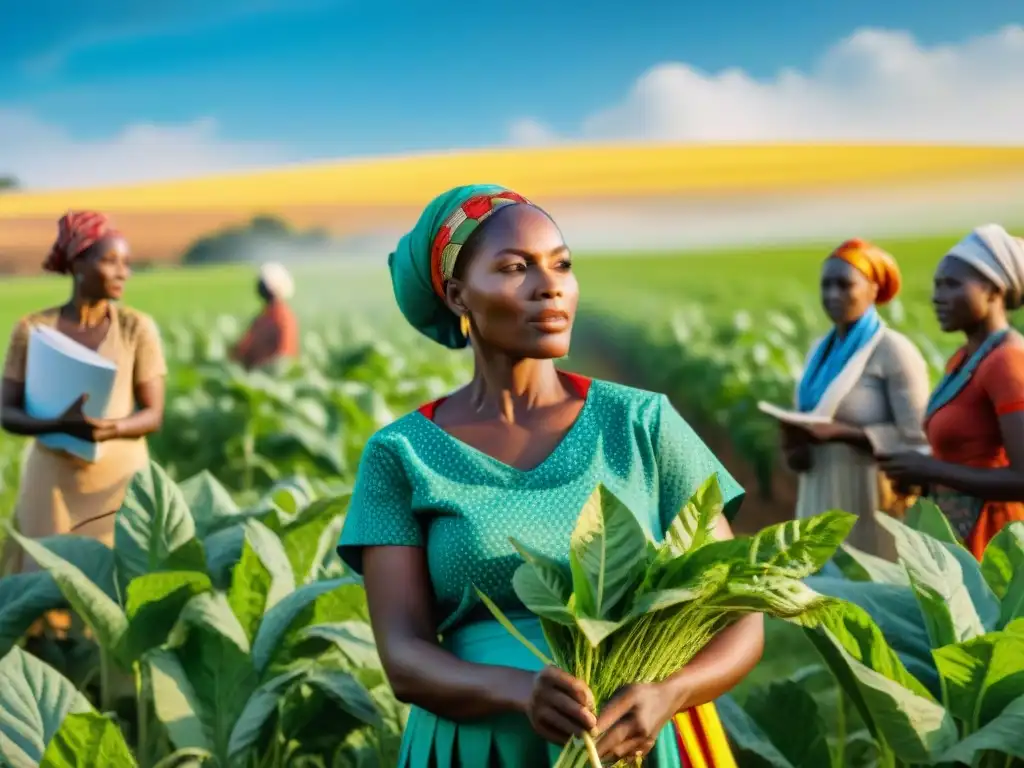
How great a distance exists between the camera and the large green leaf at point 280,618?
Result: 3346mm

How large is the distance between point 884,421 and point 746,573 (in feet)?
9.46

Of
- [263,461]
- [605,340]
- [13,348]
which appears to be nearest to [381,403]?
[263,461]

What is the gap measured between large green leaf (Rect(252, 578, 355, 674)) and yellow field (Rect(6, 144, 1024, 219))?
93.6ft

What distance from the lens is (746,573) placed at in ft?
6.05

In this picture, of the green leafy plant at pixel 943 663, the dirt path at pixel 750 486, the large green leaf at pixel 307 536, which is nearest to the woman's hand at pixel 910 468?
the green leafy plant at pixel 943 663

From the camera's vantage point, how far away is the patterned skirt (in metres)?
2.08

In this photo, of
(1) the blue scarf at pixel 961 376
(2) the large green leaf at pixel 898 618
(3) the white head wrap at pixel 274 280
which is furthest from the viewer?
(3) the white head wrap at pixel 274 280

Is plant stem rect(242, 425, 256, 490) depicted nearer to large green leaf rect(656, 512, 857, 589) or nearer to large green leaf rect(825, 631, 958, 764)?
large green leaf rect(825, 631, 958, 764)

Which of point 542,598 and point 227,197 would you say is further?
point 227,197

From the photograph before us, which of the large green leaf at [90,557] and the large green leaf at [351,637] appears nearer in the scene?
the large green leaf at [351,637]

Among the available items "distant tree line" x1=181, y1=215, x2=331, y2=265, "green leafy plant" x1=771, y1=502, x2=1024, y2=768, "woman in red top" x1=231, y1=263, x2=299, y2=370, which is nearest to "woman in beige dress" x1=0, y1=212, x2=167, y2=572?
"green leafy plant" x1=771, y1=502, x2=1024, y2=768

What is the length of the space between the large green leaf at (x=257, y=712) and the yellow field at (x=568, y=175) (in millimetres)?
28718

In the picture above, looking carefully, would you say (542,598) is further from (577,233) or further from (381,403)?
(577,233)

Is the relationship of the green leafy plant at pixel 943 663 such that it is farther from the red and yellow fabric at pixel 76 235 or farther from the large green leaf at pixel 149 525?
the red and yellow fabric at pixel 76 235
